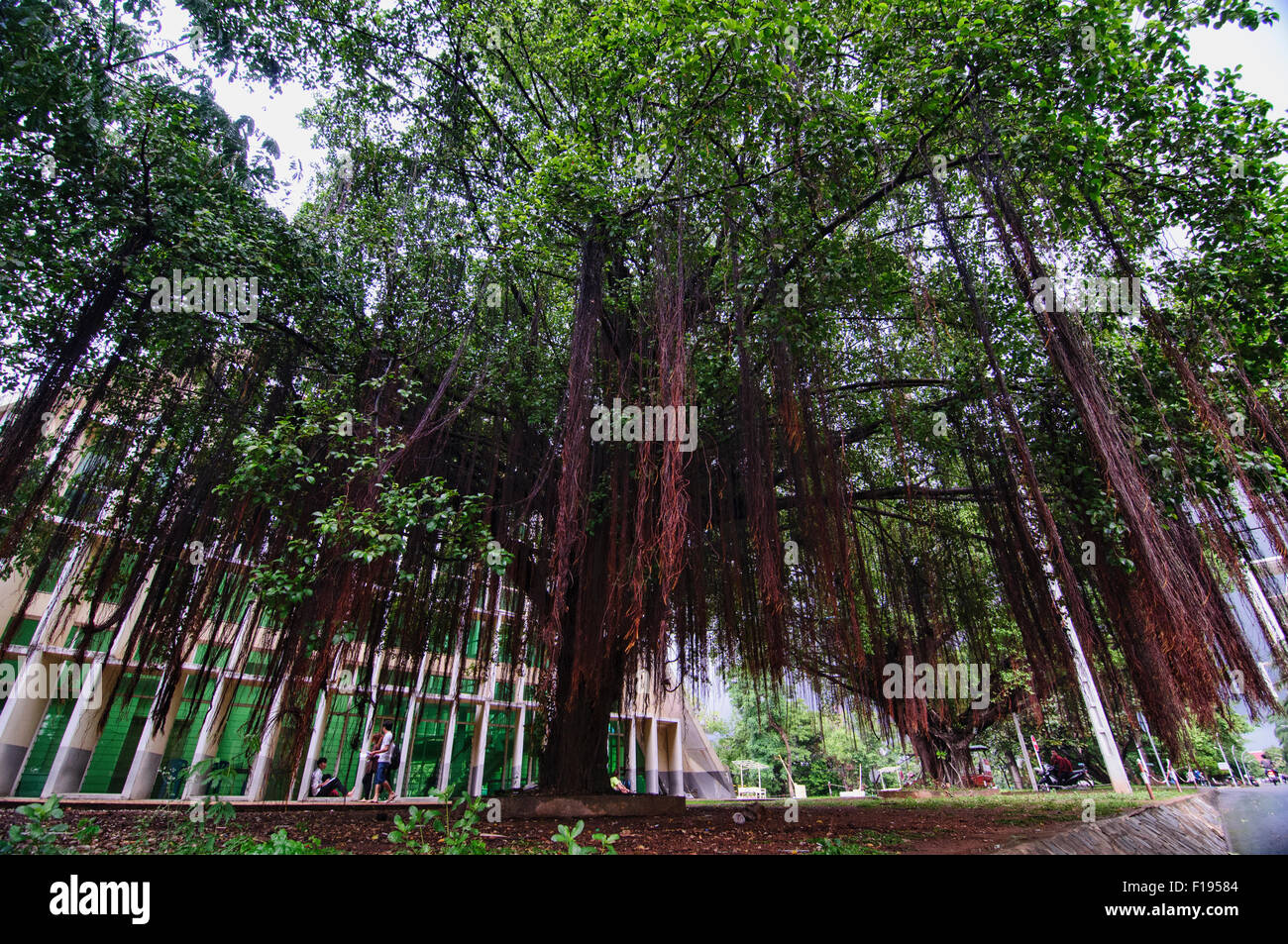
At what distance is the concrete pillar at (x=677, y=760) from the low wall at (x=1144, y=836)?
485 inches

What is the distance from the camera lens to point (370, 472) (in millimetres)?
3938

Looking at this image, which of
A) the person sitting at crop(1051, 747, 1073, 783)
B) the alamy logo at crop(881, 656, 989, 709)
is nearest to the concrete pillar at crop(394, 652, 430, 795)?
the alamy logo at crop(881, 656, 989, 709)

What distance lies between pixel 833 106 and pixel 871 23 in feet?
1.72

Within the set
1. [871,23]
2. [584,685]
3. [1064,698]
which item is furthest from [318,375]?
[1064,698]

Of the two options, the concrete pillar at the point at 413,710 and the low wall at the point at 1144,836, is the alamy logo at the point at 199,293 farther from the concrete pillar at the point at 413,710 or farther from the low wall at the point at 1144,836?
the low wall at the point at 1144,836

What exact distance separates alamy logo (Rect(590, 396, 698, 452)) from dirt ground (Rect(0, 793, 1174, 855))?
254 cm

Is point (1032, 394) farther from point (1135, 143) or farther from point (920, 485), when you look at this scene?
point (1135, 143)

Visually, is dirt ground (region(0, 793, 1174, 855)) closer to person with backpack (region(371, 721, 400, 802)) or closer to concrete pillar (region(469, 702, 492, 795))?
person with backpack (region(371, 721, 400, 802))

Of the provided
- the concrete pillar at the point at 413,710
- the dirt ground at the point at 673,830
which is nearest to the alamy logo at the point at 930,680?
the dirt ground at the point at 673,830

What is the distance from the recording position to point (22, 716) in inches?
356

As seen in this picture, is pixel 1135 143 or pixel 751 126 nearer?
pixel 1135 143

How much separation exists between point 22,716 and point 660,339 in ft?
41.1
